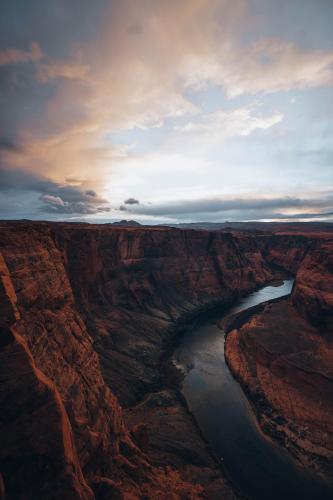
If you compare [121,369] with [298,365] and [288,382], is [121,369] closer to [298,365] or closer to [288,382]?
[288,382]

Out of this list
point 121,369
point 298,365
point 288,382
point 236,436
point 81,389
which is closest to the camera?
point 81,389

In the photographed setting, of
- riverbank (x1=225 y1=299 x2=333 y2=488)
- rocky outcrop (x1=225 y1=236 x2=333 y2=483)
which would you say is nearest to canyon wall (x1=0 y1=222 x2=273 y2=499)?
riverbank (x1=225 y1=299 x2=333 y2=488)

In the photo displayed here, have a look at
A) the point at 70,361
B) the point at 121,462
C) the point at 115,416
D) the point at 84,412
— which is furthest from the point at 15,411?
the point at 115,416

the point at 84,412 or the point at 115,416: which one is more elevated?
the point at 84,412

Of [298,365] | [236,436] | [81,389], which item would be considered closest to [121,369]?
[236,436]

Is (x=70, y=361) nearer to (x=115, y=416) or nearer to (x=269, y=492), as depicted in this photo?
(x=115, y=416)
